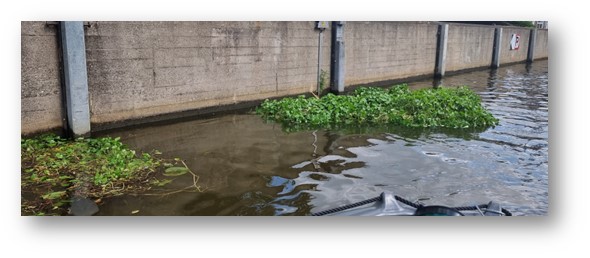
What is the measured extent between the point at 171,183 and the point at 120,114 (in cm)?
178

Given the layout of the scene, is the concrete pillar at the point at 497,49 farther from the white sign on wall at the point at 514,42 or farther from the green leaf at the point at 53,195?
the green leaf at the point at 53,195

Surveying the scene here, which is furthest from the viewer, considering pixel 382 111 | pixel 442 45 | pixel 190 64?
pixel 442 45

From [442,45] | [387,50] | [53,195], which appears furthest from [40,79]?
[442,45]

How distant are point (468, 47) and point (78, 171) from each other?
8538mm

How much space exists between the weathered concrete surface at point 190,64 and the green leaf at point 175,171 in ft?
4.36

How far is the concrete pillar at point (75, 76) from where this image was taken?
4770mm

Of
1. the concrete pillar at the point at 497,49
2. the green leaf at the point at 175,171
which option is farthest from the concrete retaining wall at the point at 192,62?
the green leaf at the point at 175,171

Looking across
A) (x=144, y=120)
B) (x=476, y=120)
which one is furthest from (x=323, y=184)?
(x=476, y=120)

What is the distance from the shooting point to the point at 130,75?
557 centimetres

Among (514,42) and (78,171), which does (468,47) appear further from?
(78,171)

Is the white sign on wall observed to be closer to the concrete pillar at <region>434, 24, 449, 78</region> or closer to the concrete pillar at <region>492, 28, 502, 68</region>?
the concrete pillar at <region>492, 28, 502, 68</region>

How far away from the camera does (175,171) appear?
4.41 meters

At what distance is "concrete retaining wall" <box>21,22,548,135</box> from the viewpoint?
185 inches

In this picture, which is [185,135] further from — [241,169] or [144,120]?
[241,169]
